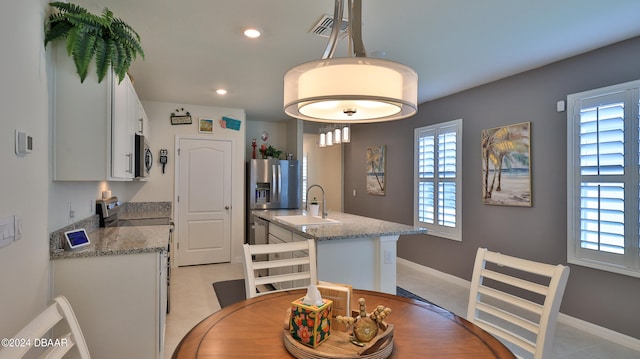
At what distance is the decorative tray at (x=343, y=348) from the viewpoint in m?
1.02

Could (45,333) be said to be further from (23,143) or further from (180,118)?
(180,118)

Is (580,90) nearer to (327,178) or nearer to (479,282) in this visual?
(479,282)

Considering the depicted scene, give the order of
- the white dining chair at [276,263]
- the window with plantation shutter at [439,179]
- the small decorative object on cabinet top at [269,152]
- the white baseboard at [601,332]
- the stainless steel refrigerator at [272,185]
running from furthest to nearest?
the small decorative object on cabinet top at [269,152] → the stainless steel refrigerator at [272,185] → the window with plantation shutter at [439,179] → the white baseboard at [601,332] → the white dining chair at [276,263]

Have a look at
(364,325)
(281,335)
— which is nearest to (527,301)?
(364,325)

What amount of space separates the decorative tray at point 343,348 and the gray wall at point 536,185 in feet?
8.94

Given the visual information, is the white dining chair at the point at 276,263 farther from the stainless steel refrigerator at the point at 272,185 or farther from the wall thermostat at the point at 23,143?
the stainless steel refrigerator at the point at 272,185

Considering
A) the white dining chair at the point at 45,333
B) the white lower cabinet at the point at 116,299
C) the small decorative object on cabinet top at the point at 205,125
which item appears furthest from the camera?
the small decorative object on cabinet top at the point at 205,125

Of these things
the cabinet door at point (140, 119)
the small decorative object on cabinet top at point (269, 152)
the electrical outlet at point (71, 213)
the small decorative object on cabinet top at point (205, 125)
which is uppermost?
the small decorative object on cabinet top at point (205, 125)

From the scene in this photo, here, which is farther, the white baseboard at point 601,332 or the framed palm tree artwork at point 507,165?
the framed palm tree artwork at point 507,165

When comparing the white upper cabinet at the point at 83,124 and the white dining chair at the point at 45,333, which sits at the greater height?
the white upper cabinet at the point at 83,124

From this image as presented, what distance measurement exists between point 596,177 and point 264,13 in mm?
2952

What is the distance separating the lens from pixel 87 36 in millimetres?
1827

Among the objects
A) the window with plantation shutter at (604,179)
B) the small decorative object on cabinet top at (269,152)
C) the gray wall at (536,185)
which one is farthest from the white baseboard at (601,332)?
the small decorative object on cabinet top at (269,152)

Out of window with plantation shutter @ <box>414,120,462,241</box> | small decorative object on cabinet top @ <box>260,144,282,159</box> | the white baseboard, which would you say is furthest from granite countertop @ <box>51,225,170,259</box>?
the white baseboard
